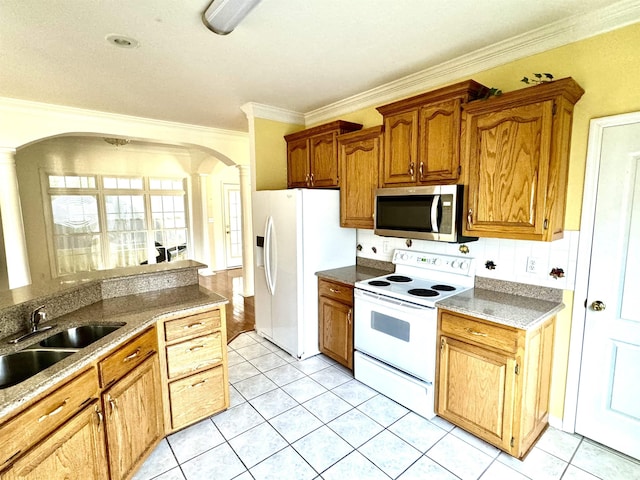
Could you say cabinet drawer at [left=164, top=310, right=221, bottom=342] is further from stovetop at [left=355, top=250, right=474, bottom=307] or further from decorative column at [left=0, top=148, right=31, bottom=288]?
decorative column at [left=0, top=148, right=31, bottom=288]

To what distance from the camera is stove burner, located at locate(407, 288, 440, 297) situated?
2340 mm

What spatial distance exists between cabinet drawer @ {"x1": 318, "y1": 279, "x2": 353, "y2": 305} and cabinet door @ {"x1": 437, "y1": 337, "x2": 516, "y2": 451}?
0.91 m

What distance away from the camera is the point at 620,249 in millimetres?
1903

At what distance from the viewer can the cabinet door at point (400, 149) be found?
2.51m

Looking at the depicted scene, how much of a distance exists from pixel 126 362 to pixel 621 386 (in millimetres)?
2895

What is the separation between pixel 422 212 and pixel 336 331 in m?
1.38

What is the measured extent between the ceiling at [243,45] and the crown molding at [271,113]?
25cm

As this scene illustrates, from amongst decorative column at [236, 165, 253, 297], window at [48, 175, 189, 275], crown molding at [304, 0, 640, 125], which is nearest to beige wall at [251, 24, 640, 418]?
crown molding at [304, 0, 640, 125]

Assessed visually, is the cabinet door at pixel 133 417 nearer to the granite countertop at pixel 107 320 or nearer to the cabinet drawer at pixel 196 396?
the cabinet drawer at pixel 196 396

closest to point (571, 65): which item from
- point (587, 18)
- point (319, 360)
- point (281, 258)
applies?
point (587, 18)

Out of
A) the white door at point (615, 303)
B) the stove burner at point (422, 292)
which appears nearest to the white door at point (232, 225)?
the stove burner at point (422, 292)

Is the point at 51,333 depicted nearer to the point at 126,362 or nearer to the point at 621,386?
the point at 126,362

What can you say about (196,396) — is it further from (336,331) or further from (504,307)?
(504,307)

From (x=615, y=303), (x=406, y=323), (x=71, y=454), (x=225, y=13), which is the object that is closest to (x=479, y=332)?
(x=406, y=323)
